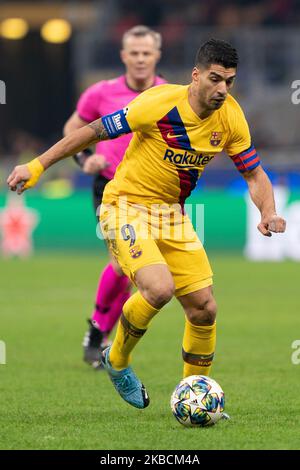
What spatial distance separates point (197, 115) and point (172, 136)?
0.61 ft

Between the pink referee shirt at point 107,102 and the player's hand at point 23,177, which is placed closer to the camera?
the player's hand at point 23,177

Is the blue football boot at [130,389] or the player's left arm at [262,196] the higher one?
the player's left arm at [262,196]

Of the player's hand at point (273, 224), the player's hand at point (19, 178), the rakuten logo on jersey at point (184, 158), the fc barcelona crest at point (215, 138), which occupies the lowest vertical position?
the player's hand at point (273, 224)

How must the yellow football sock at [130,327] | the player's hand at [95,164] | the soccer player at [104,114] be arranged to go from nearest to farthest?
the yellow football sock at [130,327], the player's hand at [95,164], the soccer player at [104,114]

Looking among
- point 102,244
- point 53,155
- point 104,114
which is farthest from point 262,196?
point 102,244

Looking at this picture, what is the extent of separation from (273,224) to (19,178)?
144cm

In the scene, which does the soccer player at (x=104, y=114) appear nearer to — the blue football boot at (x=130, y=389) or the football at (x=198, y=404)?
the blue football boot at (x=130, y=389)

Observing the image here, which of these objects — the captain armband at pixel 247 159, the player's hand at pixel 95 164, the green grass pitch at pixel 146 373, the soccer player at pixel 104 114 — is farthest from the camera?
the soccer player at pixel 104 114

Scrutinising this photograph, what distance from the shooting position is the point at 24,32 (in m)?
28.4

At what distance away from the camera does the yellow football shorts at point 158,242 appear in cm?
630

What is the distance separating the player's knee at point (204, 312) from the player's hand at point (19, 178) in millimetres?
1215

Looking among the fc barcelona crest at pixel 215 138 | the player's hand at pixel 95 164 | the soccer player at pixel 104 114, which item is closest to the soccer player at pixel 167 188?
the fc barcelona crest at pixel 215 138

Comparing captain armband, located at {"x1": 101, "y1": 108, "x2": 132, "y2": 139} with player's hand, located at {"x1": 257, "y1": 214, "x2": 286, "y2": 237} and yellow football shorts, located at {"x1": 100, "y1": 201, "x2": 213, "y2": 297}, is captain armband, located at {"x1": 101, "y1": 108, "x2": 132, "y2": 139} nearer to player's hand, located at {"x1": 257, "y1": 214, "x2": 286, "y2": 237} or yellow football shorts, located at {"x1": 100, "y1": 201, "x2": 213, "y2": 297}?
yellow football shorts, located at {"x1": 100, "y1": 201, "x2": 213, "y2": 297}

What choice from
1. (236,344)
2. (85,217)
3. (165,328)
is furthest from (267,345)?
(85,217)
